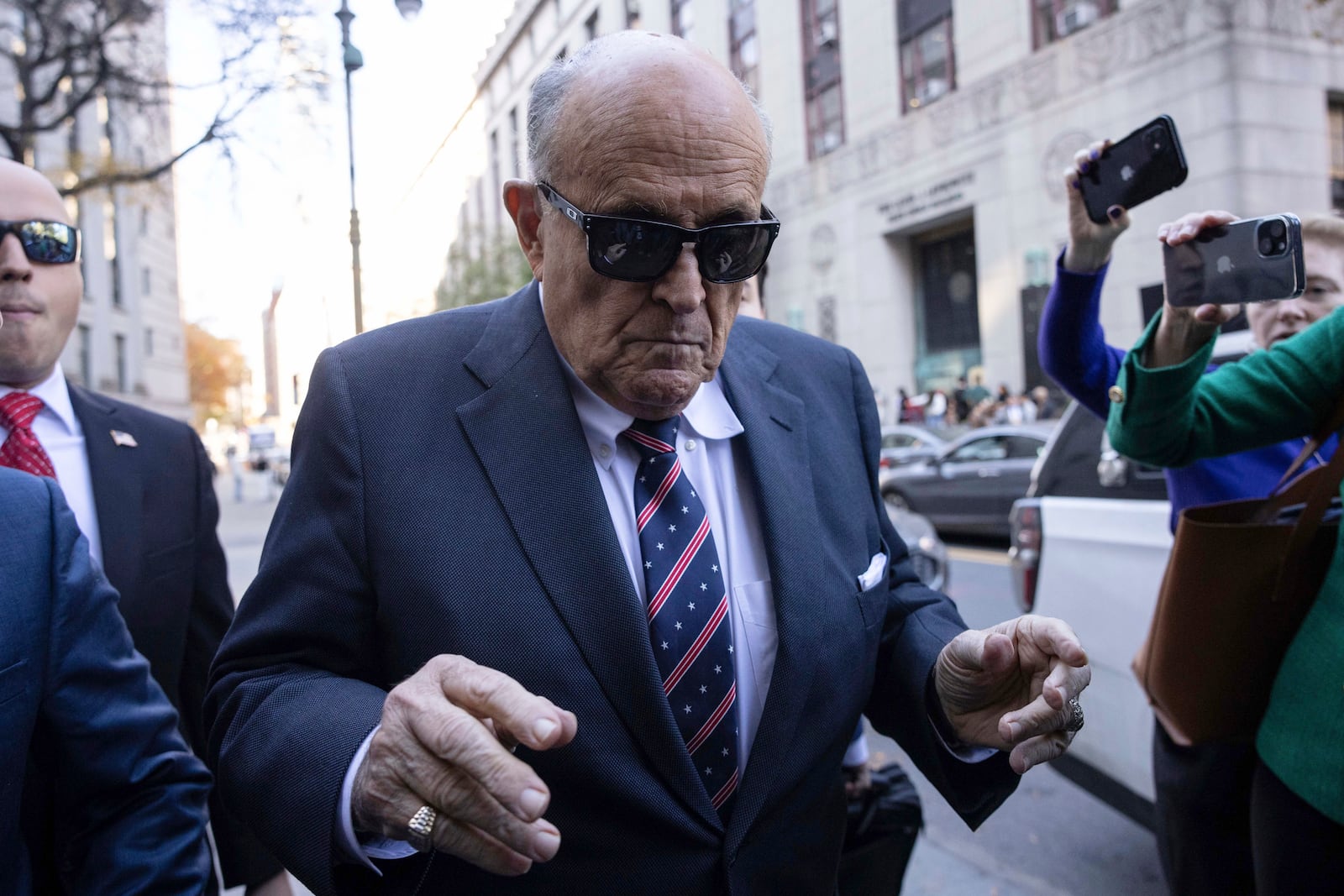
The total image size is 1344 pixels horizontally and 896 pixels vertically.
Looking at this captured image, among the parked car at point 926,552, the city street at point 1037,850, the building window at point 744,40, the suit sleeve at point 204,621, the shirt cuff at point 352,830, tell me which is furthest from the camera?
the building window at point 744,40

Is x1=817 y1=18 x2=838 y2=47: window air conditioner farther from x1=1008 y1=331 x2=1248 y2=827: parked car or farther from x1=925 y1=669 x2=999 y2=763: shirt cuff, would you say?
x1=925 y1=669 x2=999 y2=763: shirt cuff

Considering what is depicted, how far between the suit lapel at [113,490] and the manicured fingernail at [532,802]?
1.55 metres

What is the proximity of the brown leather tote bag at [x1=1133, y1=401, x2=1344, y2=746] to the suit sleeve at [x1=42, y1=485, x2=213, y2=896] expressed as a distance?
1927 mm

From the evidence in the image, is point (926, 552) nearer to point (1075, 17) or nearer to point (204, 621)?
point (204, 621)

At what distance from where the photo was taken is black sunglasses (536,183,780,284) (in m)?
1.48

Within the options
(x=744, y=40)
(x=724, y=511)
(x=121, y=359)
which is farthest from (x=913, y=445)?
(x=121, y=359)

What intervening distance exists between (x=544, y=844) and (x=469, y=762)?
0.12 meters

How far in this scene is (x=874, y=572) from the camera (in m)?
1.75

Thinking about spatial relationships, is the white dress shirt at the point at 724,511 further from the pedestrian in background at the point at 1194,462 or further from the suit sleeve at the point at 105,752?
the pedestrian in background at the point at 1194,462

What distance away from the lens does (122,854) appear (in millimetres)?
1392

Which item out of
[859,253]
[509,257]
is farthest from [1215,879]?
[509,257]

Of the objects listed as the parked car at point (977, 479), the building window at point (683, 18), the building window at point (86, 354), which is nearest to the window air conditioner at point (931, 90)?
the building window at point (683, 18)

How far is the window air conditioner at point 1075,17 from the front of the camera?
63.4ft

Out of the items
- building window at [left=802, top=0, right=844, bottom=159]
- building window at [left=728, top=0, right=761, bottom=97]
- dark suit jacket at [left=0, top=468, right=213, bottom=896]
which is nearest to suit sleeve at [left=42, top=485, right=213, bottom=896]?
dark suit jacket at [left=0, top=468, right=213, bottom=896]
